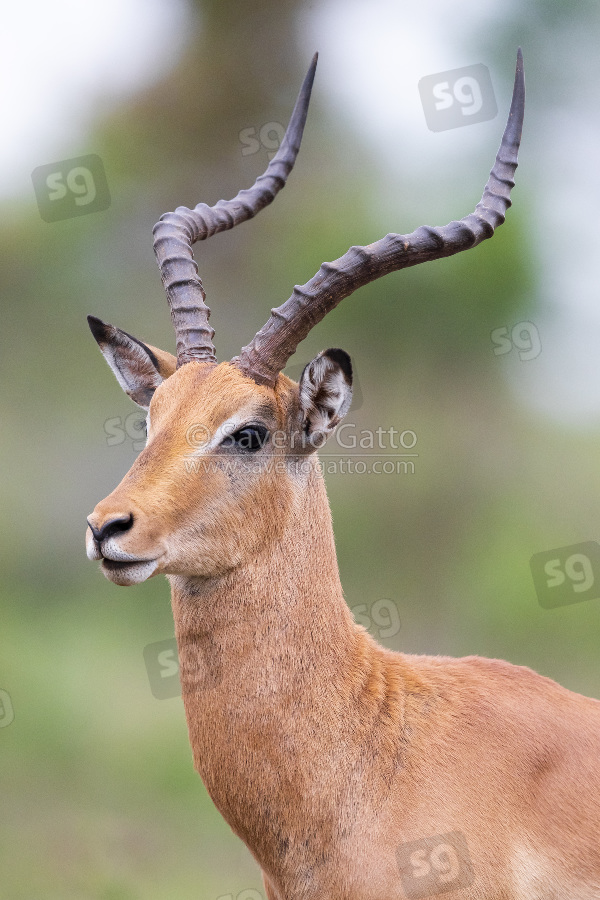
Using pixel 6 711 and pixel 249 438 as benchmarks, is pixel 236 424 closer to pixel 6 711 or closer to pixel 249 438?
pixel 249 438

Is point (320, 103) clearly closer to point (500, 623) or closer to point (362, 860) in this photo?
point (500, 623)

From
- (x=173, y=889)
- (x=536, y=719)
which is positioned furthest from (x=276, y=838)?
(x=173, y=889)

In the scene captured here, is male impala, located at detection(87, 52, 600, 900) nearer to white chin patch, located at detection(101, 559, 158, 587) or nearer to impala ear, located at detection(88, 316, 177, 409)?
white chin patch, located at detection(101, 559, 158, 587)

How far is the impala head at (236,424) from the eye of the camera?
3.92 m

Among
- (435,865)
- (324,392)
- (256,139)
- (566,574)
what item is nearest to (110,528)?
(324,392)

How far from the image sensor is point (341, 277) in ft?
14.3

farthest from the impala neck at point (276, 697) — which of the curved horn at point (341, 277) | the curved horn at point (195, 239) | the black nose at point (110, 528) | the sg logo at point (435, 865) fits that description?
the curved horn at point (195, 239)

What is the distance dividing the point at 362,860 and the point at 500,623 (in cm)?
1085

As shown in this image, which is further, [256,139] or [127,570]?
[256,139]

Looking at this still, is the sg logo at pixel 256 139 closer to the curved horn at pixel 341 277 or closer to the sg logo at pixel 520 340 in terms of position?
the sg logo at pixel 520 340

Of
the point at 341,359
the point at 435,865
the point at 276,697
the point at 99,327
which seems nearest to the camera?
the point at 435,865

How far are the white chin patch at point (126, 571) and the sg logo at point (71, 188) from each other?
31.6ft

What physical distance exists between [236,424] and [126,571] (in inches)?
36.5

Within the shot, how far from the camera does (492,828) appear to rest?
411 centimetres
